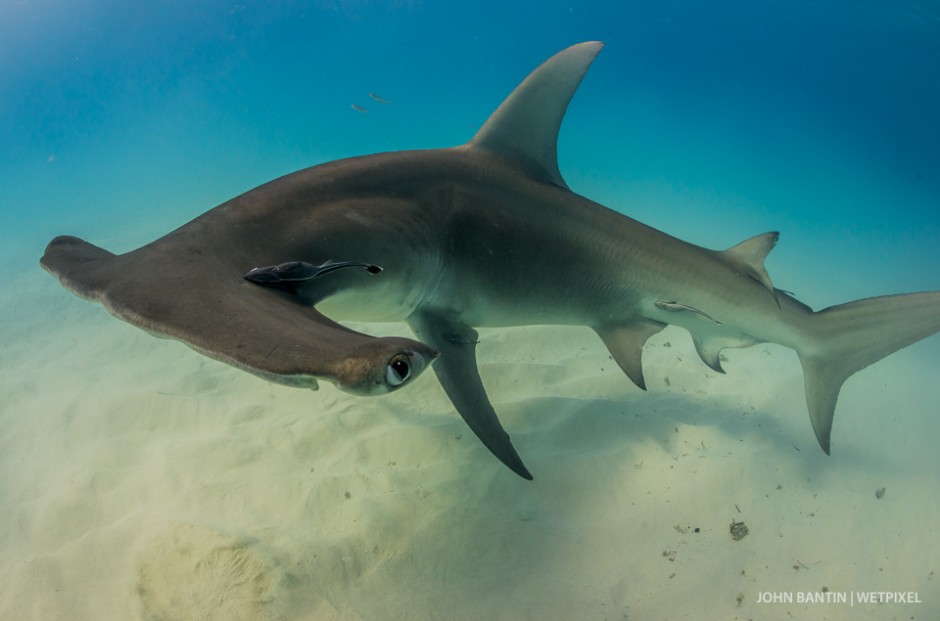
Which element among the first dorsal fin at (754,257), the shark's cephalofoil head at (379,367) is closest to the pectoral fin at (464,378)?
the shark's cephalofoil head at (379,367)

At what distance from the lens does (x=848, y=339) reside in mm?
3967

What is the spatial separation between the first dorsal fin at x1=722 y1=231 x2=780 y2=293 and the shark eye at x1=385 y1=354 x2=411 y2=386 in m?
3.48

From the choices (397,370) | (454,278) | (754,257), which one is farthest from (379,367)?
(754,257)

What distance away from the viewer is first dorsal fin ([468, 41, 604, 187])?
11.0ft

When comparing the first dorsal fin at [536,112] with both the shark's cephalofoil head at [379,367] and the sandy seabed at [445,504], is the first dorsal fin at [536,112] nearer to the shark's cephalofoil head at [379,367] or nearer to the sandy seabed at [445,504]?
the sandy seabed at [445,504]

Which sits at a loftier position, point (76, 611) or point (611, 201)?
point (611, 201)

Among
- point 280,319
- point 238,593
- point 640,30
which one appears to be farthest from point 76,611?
point 640,30

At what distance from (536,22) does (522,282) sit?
9381 centimetres

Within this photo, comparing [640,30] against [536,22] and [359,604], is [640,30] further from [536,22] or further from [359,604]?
[359,604]

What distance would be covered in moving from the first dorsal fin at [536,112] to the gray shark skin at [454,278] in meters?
0.01

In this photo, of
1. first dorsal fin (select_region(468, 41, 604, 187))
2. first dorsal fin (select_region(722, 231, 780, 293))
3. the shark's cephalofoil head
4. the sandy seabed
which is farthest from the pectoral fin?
first dorsal fin (select_region(722, 231, 780, 293))

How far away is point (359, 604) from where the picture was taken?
2.34 metres

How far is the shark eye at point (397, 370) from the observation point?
103 centimetres

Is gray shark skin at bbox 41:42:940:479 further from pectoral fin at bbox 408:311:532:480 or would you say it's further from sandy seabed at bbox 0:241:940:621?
sandy seabed at bbox 0:241:940:621
